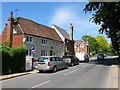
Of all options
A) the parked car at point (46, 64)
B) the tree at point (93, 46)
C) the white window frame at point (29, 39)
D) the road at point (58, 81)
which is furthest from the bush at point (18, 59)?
the tree at point (93, 46)

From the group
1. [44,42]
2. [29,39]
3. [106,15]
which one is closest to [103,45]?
[44,42]

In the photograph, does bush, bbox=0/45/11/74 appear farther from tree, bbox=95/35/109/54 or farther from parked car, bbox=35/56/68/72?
tree, bbox=95/35/109/54

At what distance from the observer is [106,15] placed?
2983 centimetres

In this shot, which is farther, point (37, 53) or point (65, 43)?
point (65, 43)

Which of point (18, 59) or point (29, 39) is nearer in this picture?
point (18, 59)

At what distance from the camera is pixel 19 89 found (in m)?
13.6

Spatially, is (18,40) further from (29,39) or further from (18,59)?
(18,59)

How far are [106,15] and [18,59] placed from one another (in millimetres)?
12212

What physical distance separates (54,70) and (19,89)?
12.4m

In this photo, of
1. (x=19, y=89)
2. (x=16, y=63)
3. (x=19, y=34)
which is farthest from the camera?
(x=19, y=34)

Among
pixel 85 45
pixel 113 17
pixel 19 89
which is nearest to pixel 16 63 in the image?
pixel 19 89

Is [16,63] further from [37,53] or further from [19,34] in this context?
[37,53]

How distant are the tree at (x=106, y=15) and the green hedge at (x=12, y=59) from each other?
1096 centimetres

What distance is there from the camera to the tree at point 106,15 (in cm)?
2928
